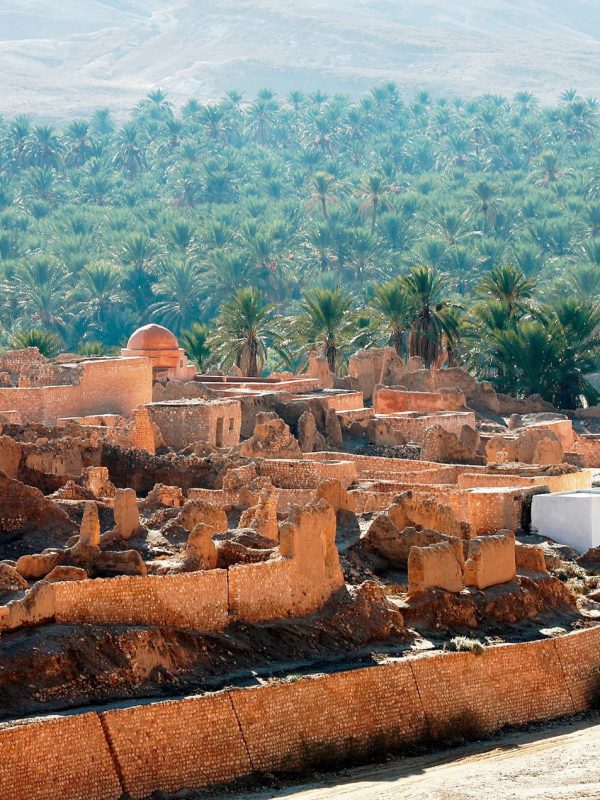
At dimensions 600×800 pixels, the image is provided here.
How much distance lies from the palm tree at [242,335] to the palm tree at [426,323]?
399 centimetres

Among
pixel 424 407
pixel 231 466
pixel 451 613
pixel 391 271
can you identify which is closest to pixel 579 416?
pixel 424 407

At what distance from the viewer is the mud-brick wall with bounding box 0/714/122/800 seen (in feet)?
75.2

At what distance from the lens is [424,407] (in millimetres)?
51844

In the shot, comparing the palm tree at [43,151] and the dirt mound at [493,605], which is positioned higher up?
the dirt mound at [493,605]

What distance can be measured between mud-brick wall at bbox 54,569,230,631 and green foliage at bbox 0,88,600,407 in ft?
116

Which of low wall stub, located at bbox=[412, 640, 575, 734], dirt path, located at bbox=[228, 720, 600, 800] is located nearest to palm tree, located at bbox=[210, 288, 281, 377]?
low wall stub, located at bbox=[412, 640, 575, 734]

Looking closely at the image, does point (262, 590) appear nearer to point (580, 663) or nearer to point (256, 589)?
point (256, 589)

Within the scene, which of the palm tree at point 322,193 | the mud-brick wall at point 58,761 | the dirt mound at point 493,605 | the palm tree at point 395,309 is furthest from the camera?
the palm tree at point 322,193

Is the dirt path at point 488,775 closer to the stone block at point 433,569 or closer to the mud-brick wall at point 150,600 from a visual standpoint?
the mud-brick wall at point 150,600

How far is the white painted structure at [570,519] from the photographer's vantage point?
37.1 metres

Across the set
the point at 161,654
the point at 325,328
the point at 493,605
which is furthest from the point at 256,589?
the point at 325,328

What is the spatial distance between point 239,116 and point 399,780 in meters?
144

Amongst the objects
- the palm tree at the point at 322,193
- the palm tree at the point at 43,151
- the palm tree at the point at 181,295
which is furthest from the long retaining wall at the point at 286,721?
the palm tree at the point at 43,151

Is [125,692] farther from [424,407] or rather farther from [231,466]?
[424,407]
